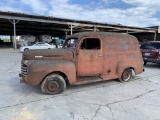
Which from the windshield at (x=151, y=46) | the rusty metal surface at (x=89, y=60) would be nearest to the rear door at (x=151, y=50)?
the windshield at (x=151, y=46)

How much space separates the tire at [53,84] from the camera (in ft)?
17.1

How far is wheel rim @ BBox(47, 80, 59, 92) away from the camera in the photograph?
5.25 m

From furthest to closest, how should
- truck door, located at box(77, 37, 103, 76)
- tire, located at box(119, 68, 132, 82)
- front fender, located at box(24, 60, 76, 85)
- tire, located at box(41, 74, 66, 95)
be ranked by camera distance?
tire, located at box(119, 68, 132, 82) < truck door, located at box(77, 37, 103, 76) < tire, located at box(41, 74, 66, 95) < front fender, located at box(24, 60, 76, 85)

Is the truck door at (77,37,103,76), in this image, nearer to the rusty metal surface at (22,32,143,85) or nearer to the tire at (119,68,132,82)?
the rusty metal surface at (22,32,143,85)

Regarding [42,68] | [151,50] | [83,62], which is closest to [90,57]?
[83,62]

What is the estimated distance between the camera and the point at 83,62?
18.7ft

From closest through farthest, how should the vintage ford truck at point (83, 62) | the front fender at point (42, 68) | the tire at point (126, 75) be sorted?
1. the front fender at point (42, 68)
2. the vintage ford truck at point (83, 62)
3. the tire at point (126, 75)

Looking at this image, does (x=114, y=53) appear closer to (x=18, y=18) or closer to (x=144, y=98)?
(x=144, y=98)

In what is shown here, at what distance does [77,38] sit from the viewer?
592cm

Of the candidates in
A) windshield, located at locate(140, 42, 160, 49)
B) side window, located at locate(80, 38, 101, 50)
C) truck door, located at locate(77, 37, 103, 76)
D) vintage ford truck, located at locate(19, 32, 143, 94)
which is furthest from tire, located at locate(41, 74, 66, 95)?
windshield, located at locate(140, 42, 160, 49)

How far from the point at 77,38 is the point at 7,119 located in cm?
336

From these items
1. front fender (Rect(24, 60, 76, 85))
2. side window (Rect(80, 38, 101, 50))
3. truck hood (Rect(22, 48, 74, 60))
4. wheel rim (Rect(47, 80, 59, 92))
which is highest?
side window (Rect(80, 38, 101, 50))

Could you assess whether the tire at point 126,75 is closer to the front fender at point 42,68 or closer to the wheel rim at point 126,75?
the wheel rim at point 126,75

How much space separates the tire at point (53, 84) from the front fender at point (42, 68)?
198 millimetres
